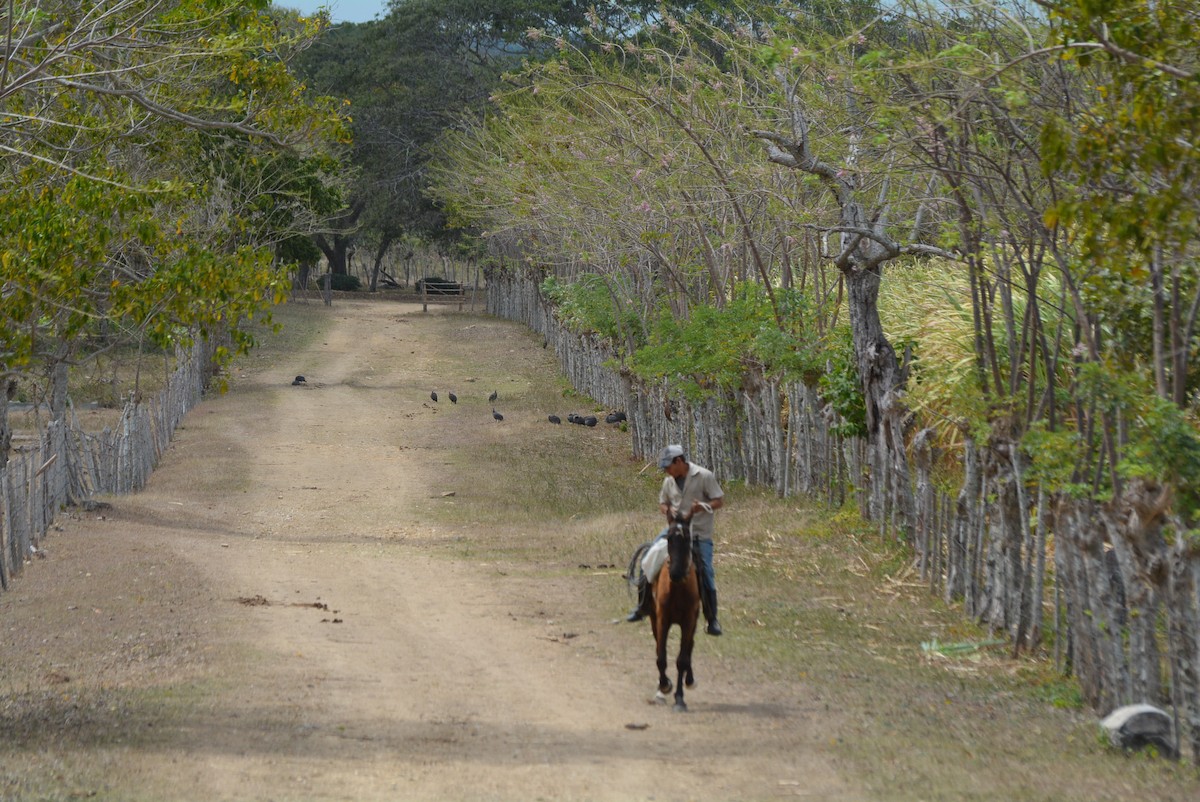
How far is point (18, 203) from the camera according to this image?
11.1m

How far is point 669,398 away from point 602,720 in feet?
55.1

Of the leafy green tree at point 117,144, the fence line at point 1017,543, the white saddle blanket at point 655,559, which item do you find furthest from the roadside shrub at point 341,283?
the white saddle blanket at point 655,559

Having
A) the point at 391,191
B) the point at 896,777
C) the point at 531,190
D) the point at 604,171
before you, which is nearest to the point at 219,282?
the point at 896,777

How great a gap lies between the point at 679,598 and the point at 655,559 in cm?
46

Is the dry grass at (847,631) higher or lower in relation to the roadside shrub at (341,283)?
lower

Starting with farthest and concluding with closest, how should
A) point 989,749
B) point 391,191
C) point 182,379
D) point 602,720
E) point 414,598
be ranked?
point 391,191 → point 182,379 → point 414,598 → point 602,720 → point 989,749

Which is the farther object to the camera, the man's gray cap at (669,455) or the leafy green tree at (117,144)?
the leafy green tree at (117,144)

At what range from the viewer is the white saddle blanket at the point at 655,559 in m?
9.54

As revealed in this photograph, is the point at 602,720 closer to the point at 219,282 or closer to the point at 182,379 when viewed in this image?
the point at 219,282

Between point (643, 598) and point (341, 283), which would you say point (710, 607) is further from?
point (341, 283)

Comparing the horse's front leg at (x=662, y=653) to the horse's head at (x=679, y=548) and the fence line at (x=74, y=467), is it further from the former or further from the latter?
the fence line at (x=74, y=467)

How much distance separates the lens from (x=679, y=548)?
8977mm

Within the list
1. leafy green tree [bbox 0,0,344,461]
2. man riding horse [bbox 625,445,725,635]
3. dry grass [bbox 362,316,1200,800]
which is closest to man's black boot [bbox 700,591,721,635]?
man riding horse [bbox 625,445,725,635]

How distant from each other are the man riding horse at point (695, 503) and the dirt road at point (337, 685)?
709mm
